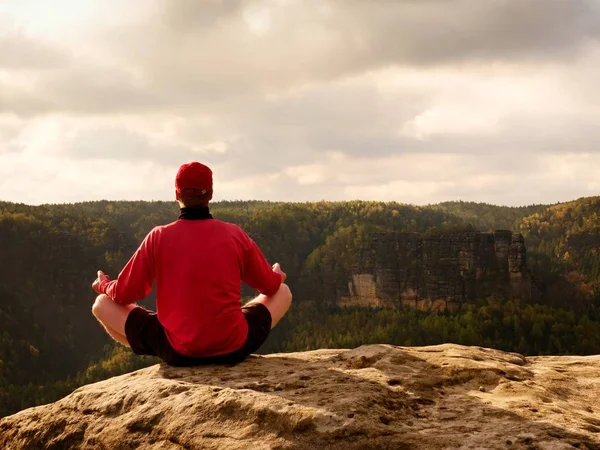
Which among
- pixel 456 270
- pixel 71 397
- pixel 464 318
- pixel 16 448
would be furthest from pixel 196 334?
A: pixel 456 270

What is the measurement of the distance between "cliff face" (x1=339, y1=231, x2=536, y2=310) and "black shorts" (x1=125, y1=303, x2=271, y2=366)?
4289 inches

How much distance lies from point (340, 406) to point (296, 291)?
142 m

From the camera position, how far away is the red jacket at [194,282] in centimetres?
745

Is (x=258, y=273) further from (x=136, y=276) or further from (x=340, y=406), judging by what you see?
(x=340, y=406)

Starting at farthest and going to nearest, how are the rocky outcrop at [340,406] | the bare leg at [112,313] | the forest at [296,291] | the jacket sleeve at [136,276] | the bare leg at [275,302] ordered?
1. the forest at [296,291]
2. the bare leg at [275,302]
3. the bare leg at [112,313]
4. the jacket sleeve at [136,276]
5. the rocky outcrop at [340,406]

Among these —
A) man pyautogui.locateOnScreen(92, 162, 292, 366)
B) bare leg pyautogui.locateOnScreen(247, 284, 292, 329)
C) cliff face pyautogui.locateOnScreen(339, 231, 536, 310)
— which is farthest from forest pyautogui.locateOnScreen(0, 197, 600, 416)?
man pyautogui.locateOnScreen(92, 162, 292, 366)

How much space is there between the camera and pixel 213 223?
7699mm

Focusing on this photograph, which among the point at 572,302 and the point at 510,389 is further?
the point at 572,302

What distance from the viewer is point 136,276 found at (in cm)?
761

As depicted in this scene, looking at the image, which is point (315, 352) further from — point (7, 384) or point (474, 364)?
point (7, 384)

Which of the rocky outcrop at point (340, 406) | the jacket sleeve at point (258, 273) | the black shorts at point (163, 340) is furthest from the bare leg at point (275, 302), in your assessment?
the rocky outcrop at point (340, 406)

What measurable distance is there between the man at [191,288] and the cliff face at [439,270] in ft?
358

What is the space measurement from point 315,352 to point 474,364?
2.10 metres

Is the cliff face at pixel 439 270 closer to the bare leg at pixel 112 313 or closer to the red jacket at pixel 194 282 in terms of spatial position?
the red jacket at pixel 194 282
